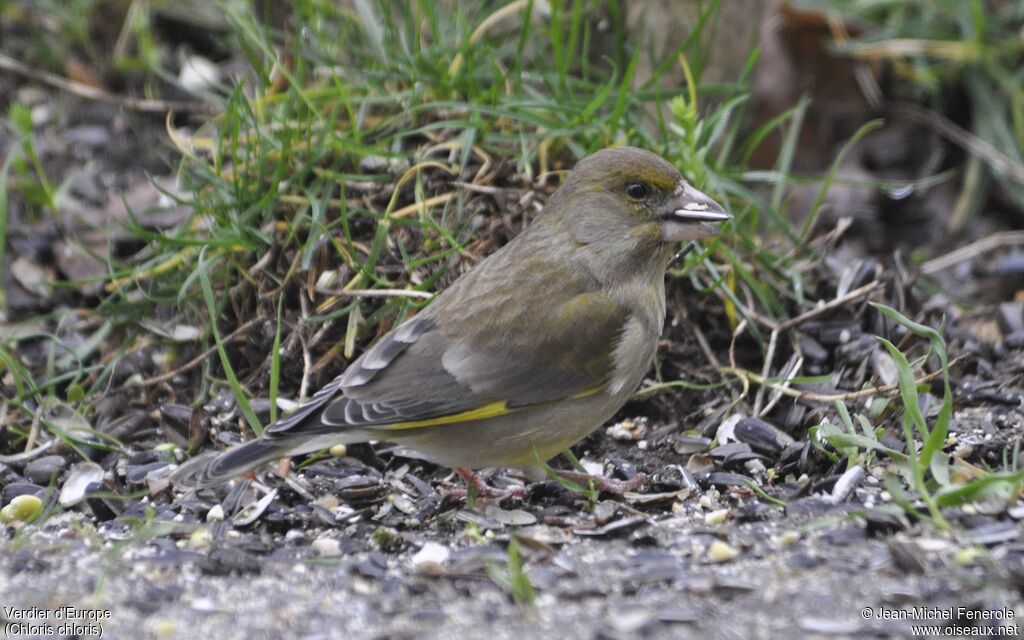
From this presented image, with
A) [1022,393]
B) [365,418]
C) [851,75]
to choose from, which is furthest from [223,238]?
[851,75]

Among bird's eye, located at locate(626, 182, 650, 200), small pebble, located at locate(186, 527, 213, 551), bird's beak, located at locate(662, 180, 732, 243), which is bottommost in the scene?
small pebble, located at locate(186, 527, 213, 551)

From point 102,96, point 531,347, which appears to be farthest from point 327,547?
point 102,96

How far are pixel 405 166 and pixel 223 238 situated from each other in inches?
30.9

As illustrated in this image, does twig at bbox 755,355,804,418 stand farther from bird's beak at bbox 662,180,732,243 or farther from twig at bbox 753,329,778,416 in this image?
bird's beak at bbox 662,180,732,243

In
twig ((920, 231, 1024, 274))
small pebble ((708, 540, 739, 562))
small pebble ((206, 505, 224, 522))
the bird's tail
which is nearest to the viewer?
small pebble ((708, 540, 739, 562))

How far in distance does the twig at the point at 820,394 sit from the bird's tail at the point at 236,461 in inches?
69.1

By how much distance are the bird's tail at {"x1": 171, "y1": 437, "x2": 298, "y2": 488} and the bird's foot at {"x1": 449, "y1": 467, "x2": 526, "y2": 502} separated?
25.8 inches

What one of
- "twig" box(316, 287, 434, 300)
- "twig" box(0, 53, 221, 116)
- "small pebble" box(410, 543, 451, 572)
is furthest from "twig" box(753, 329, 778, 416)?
"twig" box(0, 53, 221, 116)

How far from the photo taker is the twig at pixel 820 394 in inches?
175

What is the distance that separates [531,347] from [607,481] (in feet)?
1.66

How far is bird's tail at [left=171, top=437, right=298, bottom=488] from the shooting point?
382 cm

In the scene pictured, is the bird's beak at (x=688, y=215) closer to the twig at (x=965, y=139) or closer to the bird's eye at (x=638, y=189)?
the bird's eye at (x=638, y=189)

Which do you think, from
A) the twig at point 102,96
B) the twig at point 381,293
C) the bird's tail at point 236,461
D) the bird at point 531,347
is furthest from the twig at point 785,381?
the twig at point 102,96

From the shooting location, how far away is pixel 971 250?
6371mm
